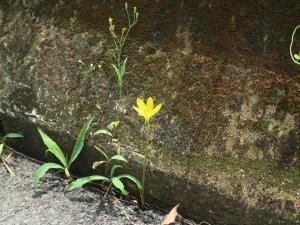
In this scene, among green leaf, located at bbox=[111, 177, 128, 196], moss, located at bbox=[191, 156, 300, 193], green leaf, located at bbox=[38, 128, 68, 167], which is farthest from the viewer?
green leaf, located at bbox=[38, 128, 68, 167]

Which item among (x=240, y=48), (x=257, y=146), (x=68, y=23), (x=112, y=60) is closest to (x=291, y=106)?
(x=257, y=146)

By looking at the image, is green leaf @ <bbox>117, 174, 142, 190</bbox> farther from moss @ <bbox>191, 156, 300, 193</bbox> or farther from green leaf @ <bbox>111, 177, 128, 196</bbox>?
moss @ <bbox>191, 156, 300, 193</bbox>

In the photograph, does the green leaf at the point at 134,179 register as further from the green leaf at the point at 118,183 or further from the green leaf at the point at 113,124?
the green leaf at the point at 113,124

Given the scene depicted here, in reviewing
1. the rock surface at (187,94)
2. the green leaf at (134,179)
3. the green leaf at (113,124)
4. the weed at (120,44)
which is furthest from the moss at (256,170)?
the weed at (120,44)

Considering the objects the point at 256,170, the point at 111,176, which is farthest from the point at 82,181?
the point at 256,170

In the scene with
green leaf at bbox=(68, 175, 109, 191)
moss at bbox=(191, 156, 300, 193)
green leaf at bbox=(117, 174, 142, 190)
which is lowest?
green leaf at bbox=(68, 175, 109, 191)

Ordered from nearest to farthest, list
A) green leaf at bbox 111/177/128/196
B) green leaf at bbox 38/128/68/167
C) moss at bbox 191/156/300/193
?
moss at bbox 191/156/300/193, green leaf at bbox 111/177/128/196, green leaf at bbox 38/128/68/167

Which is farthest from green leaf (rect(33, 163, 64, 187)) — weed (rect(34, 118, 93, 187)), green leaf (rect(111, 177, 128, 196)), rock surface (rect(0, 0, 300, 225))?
green leaf (rect(111, 177, 128, 196))
